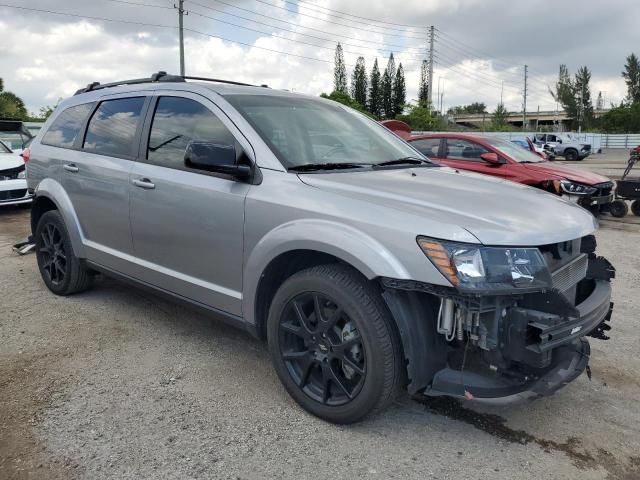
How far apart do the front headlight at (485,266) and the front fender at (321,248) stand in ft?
0.56

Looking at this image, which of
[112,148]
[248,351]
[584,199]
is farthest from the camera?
[584,199]

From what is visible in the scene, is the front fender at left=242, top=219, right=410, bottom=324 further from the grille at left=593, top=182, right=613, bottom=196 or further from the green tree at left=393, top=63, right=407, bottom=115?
the green tree at left=393, top=63, right=407, bottom=115

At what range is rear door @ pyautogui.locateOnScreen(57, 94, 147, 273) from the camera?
13.1 feet

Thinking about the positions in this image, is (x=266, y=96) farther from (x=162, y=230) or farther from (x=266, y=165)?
(x=162, y=230)

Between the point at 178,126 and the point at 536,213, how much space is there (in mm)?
Result: 2285

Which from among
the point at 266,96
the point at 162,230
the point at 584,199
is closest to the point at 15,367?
the point at 162,230

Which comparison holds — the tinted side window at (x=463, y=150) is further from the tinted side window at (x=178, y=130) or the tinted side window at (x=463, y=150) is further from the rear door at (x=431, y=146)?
the tinted side window at (x=178, y=130)

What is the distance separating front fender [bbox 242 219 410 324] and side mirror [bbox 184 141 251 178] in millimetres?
405

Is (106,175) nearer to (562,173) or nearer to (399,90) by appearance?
(562,173)

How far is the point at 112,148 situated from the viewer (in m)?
4.18

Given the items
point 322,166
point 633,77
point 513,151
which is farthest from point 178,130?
point 633,77

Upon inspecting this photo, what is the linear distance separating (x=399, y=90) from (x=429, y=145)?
80.5 meters

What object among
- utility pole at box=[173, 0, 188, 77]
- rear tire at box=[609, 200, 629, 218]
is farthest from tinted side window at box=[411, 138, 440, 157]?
utility pole at box=[173, 0, 188, 77]

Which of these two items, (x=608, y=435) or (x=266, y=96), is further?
(x=266, y=96)
